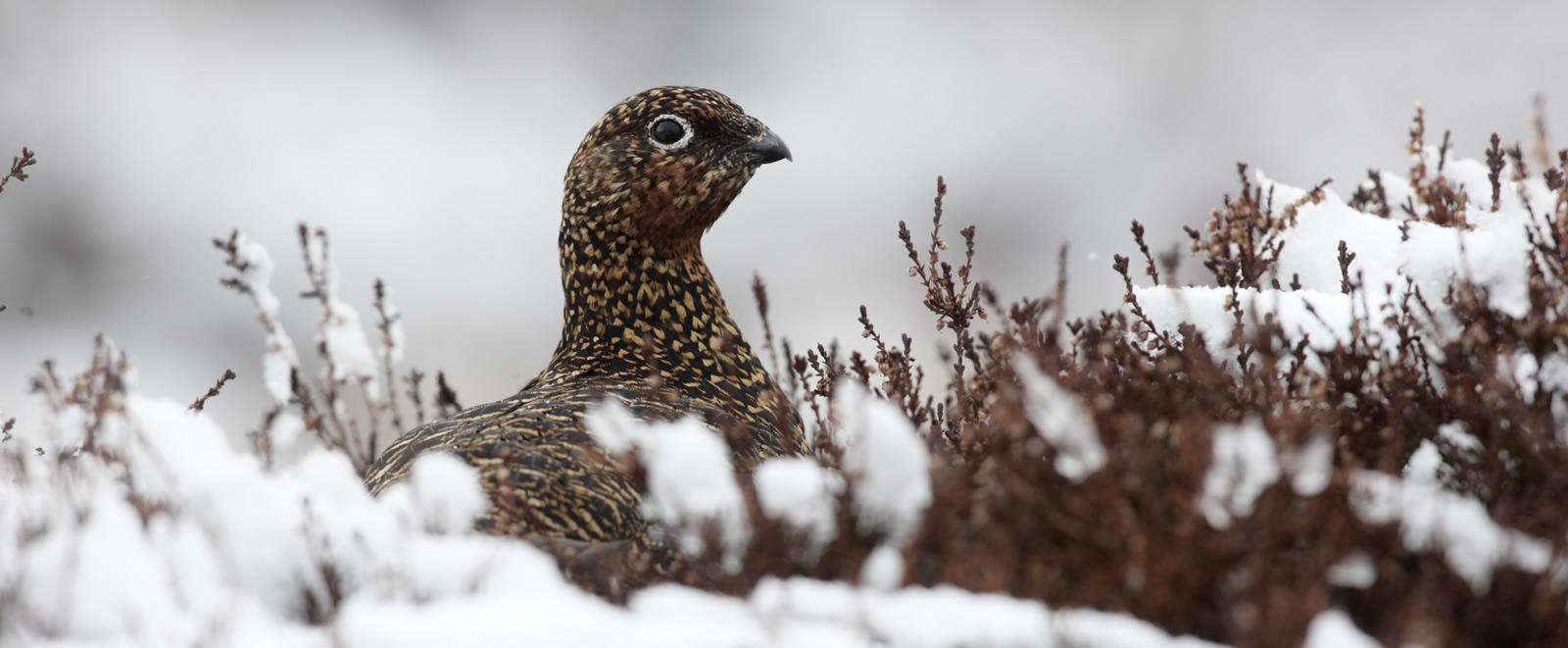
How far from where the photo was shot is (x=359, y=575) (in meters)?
2.00

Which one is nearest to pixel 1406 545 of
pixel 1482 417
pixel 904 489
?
pixel 1482 417

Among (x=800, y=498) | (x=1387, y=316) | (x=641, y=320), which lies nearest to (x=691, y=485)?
(x=800, y=498)

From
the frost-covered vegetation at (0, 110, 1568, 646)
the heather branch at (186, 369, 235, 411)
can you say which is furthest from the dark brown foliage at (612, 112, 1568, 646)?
the heather branch at (186, 369, 235, 411)

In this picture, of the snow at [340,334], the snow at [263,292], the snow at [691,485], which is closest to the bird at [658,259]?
the snow at [340,334]

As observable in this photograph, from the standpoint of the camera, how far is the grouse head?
4.24 meters

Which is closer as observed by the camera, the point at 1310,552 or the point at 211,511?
the point at 1310,552

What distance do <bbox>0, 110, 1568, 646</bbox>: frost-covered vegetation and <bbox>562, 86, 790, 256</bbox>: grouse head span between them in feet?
6.46

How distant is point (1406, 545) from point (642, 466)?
122cm

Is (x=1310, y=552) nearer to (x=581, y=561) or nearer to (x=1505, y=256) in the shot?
(x=1505, y=256)

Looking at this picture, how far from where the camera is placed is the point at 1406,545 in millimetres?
1723

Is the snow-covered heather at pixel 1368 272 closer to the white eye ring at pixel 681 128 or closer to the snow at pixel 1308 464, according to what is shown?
the snow at pixel 1308 464

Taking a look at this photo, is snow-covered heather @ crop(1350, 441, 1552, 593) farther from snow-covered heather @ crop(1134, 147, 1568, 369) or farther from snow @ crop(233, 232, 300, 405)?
snow @ crop(233, 232, 300, 405)

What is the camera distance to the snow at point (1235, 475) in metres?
1.48

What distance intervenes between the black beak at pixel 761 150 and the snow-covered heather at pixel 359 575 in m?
2.52
